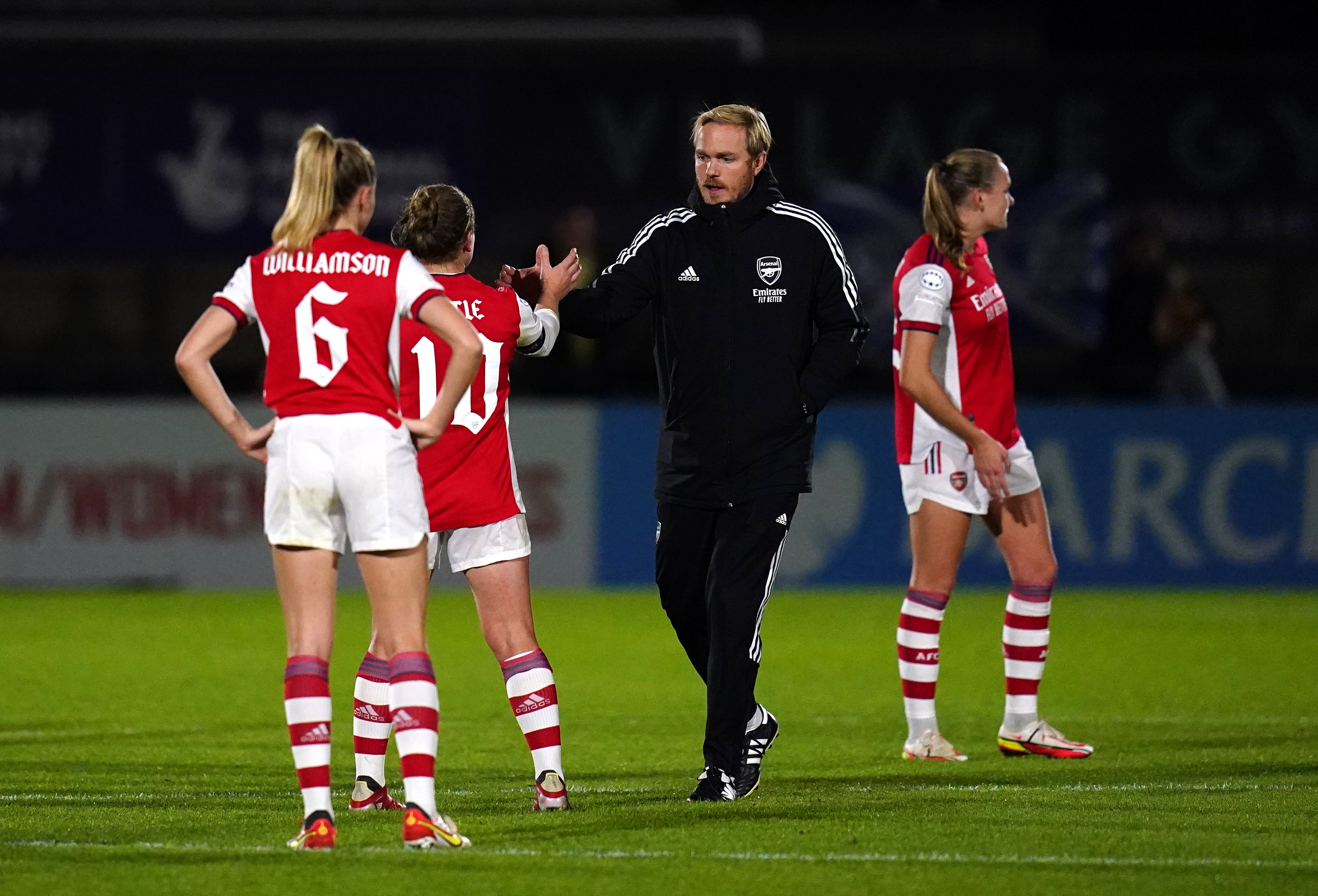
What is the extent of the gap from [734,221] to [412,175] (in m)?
10.4

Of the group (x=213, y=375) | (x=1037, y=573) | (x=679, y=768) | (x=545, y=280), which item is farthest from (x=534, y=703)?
(x=1037, y=573)

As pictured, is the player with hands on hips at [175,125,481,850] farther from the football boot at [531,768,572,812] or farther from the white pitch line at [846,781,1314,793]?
the white pitch line at [846,781,1314,793]

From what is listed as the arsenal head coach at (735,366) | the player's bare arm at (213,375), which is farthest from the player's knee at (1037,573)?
the player's bare arm at (213,375)

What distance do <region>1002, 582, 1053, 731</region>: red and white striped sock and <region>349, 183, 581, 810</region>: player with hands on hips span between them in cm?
219

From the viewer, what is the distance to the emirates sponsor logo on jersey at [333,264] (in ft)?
17.5

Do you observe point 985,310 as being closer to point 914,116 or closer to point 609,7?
point 914,116

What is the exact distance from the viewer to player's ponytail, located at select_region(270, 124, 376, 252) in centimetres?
534

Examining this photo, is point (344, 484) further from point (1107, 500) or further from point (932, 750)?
point (1107, 500)

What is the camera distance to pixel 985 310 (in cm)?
756

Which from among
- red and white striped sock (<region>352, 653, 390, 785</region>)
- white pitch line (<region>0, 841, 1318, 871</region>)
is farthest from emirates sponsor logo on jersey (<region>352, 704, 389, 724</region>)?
white pitch line (<region>0, 841, 1318, 871</region>)

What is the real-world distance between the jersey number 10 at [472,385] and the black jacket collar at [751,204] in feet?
2.87

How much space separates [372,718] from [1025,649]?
108 inches

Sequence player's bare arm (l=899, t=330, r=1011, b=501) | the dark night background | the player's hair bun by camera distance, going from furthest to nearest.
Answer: the dark night background
player's bare arm (l=899, t=330, r=1011, b=501)
the player's hair bun

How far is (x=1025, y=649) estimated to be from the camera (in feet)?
25.7
